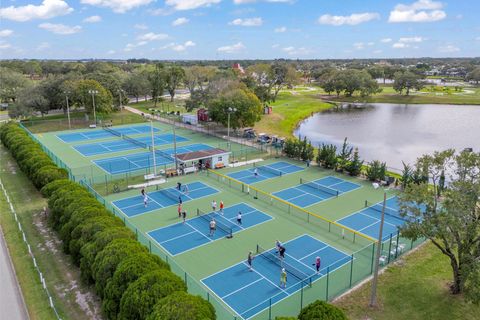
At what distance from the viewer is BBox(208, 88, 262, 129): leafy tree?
52.4 metres

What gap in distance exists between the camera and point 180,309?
12.7 m

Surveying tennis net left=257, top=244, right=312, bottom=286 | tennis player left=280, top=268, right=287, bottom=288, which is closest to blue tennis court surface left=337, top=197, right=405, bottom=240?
tennis net left=257, top=244, right=312, bottom=286

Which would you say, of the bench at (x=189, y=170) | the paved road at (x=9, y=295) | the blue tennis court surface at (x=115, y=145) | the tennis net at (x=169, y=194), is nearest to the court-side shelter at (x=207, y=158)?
the bench at (x=189, y=170)

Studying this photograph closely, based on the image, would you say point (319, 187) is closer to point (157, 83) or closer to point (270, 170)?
point (270, 170)

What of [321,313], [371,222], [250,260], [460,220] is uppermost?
[460,220]

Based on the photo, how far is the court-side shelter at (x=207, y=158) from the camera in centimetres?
3791

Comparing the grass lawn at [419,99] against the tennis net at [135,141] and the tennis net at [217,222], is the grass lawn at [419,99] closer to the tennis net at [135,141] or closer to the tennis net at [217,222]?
the tennis net at [135,141]

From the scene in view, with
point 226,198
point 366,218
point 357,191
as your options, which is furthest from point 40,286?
point 357,191

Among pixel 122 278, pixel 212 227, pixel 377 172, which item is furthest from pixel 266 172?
pixel 122 278

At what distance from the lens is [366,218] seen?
89.1 feet

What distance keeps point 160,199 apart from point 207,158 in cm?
913

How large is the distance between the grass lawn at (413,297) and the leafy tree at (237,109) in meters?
34.9

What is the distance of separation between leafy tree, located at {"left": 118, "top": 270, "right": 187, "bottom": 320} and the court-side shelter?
2340cm

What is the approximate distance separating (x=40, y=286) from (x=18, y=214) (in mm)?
11279
